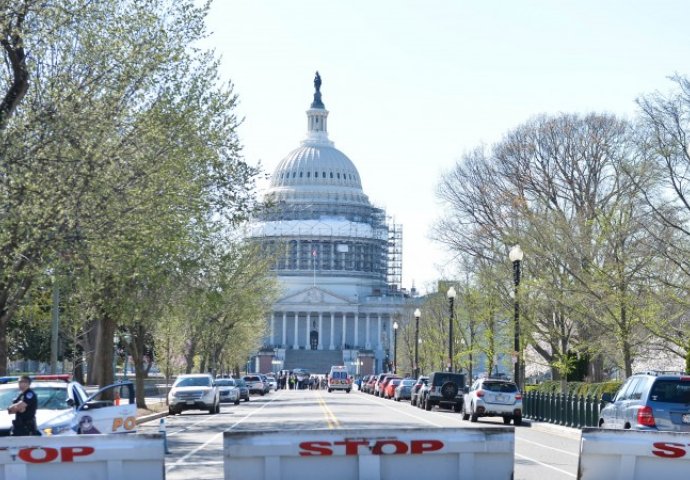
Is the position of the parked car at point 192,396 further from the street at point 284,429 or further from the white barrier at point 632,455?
the white barrier at point 632,455

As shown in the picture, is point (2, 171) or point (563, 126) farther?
point (563, 126)

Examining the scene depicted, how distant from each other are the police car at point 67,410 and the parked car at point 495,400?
19.5m

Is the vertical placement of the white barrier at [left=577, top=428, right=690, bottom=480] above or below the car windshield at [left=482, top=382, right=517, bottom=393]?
below

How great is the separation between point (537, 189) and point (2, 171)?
3836 centimetres

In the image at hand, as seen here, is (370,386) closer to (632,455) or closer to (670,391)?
(670,391)

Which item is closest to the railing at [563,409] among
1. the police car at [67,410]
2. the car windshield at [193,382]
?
the car windshield at [193,382]

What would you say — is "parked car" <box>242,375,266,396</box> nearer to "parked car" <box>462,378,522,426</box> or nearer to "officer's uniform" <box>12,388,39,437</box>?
"parked car" <box>462,378,522,426</box>

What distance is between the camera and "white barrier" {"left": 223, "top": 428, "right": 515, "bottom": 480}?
484 inches

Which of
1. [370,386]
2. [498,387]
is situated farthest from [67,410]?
[370,386]

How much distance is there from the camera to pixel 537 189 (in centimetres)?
5953

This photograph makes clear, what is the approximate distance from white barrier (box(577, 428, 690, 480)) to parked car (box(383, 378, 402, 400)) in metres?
66.0

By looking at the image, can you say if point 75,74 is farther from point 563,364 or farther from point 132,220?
point 563,364

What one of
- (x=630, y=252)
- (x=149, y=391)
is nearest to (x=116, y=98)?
(x=630, y=252)

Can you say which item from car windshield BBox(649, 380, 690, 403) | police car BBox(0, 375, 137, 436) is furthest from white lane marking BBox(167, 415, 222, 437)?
car windshield BBox(649, 380, 690, 403)
